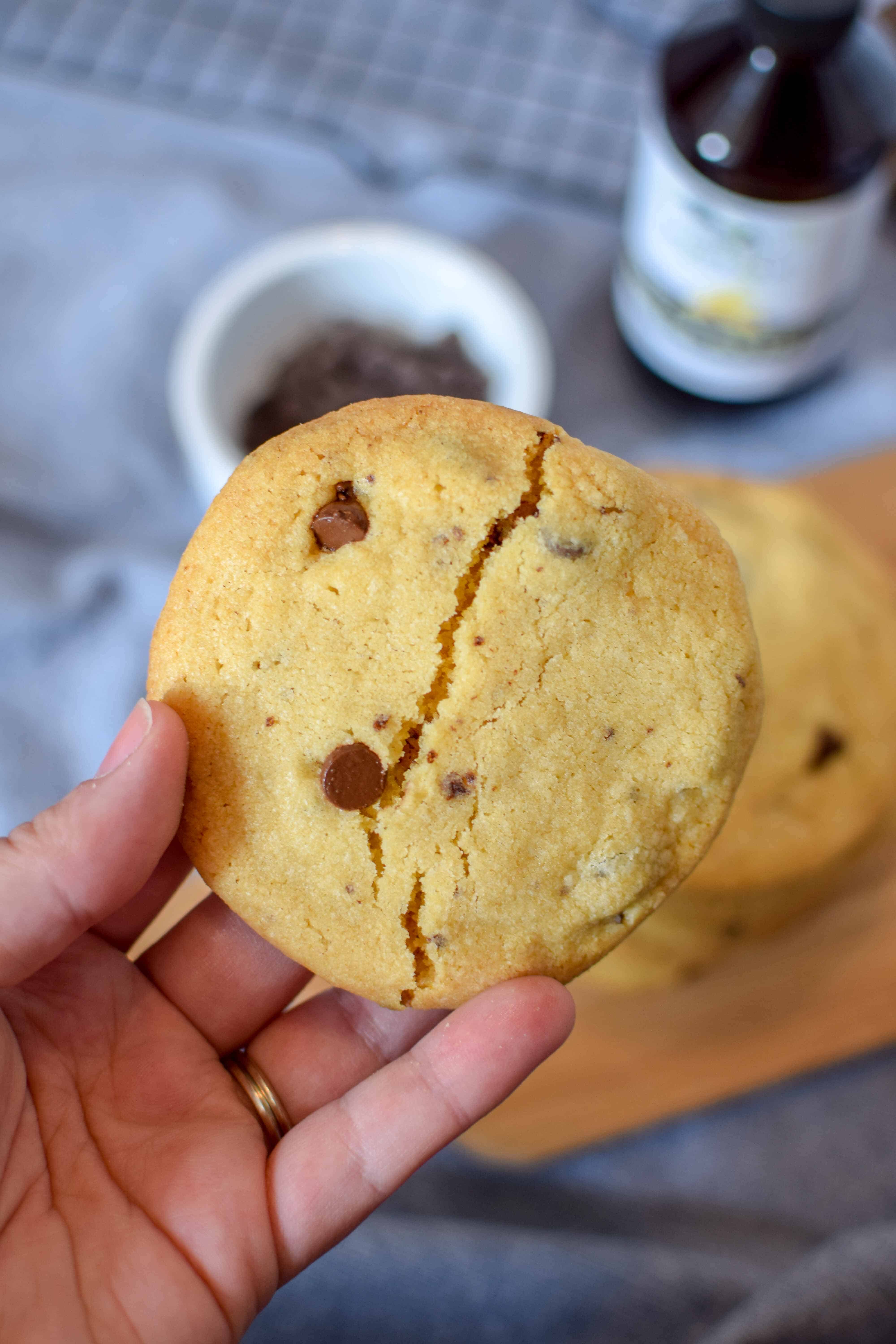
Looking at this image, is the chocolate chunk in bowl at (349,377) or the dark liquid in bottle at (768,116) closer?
the dark liquid in bottle at (768,116)

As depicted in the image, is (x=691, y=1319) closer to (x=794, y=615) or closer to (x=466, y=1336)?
(x=466, y=1336)

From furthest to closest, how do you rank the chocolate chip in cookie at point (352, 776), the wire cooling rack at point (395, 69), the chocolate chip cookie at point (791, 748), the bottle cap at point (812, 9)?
the wire cooling rack at point (395, 69), the chocolate chip cookie at point (791, 748), the bottle cap at point (812, 9), the chocolate chip in cookie at point (352, 776)

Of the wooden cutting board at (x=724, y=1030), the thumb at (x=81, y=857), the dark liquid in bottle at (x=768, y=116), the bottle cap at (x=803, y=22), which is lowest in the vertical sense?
the wooden cutting board at (x=724, y=1030)

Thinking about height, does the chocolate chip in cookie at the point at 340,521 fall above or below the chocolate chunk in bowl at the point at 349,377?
above

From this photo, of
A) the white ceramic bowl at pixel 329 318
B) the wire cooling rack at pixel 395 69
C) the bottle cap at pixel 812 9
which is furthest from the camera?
the wire cooling rack at pixel 395 69

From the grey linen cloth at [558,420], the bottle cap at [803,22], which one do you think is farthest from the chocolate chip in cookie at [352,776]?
the bottle cap at [803,22]

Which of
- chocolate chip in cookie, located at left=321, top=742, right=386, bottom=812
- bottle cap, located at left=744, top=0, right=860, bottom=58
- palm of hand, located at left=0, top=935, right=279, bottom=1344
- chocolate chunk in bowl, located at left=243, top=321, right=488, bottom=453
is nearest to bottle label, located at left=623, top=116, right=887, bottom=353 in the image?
bottle cap, located at left=744, top=0, right=860, bottom=58

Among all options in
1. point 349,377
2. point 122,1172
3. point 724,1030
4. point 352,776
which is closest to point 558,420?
point 349,377

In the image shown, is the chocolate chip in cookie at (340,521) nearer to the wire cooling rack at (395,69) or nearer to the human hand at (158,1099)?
the human hand at (158,1099)
